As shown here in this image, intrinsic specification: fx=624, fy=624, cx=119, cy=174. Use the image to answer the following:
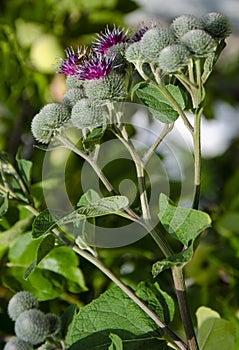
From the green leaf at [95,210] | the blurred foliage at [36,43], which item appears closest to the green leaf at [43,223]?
the green leaf at [95,210]

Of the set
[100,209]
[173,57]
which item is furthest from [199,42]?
[100,209]

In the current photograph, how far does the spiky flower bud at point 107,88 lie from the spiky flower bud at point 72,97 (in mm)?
12

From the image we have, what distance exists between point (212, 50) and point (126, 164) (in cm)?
37

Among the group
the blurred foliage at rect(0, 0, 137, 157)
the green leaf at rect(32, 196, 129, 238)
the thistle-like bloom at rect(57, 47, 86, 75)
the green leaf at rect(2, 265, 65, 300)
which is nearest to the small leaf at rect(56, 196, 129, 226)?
the green leaf at rect(32, 196, 129, 238)

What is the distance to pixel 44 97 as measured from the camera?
0.89m

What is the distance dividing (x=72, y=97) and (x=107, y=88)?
37mm

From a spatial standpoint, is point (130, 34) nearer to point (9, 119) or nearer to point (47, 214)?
point (47, 214)

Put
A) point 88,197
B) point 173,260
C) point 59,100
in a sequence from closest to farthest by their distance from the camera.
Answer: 1. point 173,260
2. point 88,197
3. point 59,100

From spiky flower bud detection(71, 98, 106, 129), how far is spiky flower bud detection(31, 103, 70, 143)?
0.03 ft

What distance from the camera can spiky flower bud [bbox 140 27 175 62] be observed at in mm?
409

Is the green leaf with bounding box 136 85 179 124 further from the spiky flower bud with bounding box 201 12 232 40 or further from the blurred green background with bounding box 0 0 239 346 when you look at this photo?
the blurred green background with bounding box 0 0 239 346

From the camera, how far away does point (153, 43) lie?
16.1 inches

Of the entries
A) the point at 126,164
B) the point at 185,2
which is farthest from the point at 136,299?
the point at 185,2

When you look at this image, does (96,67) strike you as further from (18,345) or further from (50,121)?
(18,345)
